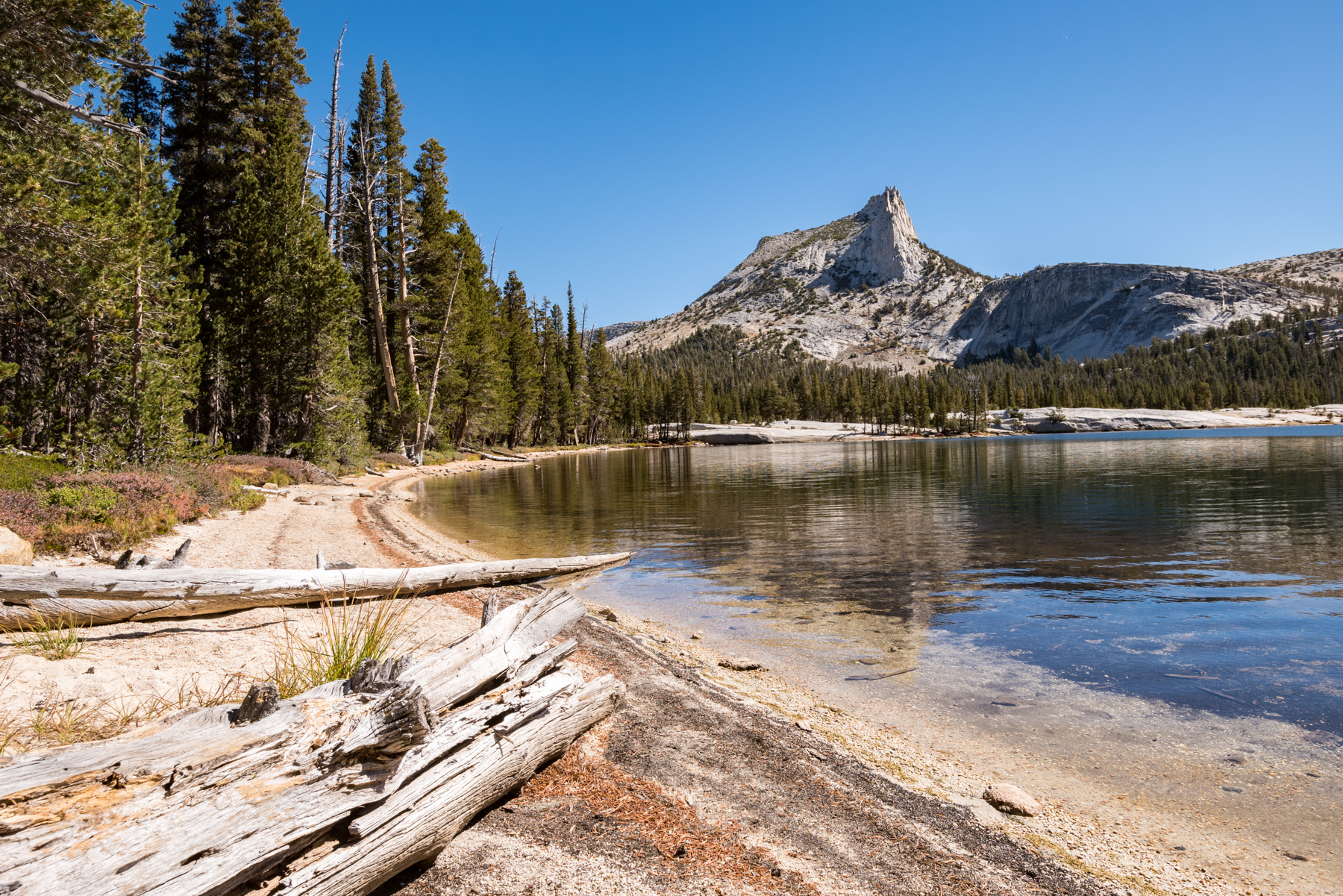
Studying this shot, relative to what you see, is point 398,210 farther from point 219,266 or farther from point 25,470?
point 25,470

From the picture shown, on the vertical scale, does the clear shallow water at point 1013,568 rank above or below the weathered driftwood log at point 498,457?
below

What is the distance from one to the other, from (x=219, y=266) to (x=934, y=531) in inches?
1254

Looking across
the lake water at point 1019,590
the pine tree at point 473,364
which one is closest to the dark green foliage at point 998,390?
the pine tree at point 473,364

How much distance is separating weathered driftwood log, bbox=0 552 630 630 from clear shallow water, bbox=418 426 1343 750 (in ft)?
16.0

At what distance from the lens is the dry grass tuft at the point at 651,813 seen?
3.92 metres

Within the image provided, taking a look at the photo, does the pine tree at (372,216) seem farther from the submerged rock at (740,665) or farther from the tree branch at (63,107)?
the submerged rock at (740,665)

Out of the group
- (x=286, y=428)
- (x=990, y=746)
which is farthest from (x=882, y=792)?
(x=286, y=428)

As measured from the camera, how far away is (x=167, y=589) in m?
6.98

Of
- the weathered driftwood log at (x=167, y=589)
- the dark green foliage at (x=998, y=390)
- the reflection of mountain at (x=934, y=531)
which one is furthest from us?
the dark green foliage at (x=998, y=390)

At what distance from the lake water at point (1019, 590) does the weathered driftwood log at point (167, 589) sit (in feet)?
15.3

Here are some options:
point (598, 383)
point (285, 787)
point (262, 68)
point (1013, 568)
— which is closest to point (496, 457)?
point (262, 68)

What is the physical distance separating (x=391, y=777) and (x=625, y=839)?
1.57m

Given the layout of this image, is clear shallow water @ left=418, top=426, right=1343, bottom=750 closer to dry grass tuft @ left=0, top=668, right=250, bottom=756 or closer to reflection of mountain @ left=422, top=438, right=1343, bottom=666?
reflection of mountain @ left=422, top=438, right=1343, bottom=666

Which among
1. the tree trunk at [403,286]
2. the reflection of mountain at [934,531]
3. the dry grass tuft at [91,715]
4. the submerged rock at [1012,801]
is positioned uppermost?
the tree trunk at [403,286]
